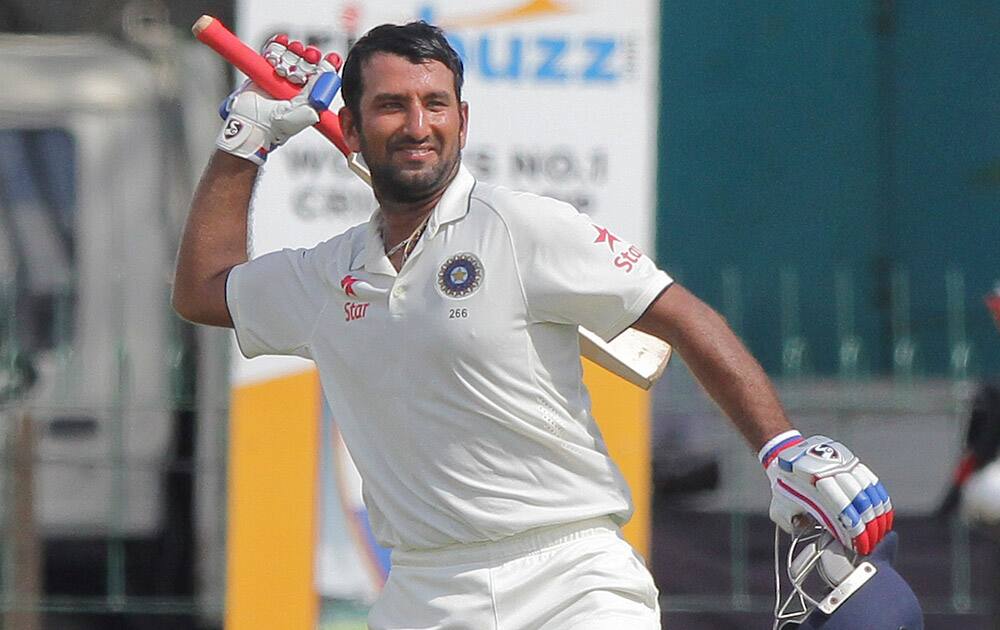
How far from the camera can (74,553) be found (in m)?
6.80

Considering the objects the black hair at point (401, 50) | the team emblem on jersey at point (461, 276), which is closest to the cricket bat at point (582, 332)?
the black hair at point (401, 50)

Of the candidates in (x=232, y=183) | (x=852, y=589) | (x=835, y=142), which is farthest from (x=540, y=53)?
(x=835, y=142)

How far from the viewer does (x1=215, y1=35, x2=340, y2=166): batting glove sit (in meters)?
3.82

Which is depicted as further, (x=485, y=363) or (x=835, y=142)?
(x=835, y=142)

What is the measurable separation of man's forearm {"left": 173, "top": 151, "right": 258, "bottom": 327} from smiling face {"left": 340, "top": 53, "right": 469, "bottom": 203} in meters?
0.42

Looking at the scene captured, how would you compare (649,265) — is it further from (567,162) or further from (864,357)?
(864,357)

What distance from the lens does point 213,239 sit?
3.79 m

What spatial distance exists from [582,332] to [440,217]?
0.35 metres

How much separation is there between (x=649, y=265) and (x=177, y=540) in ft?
12.5

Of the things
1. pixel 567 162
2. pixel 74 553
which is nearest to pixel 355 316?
pixel 567 162

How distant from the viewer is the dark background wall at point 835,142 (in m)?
8.05

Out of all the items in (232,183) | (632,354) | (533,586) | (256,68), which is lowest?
(533,586)

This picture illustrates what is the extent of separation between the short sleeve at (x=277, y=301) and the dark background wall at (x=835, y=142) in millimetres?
4475

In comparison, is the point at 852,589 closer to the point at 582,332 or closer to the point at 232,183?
the point at 582,332
